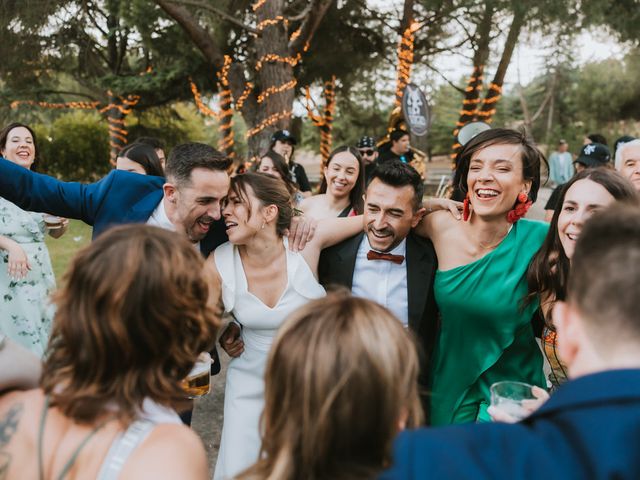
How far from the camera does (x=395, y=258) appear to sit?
2.86 meters

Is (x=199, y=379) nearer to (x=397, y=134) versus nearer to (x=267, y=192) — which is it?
(x=267, y=192)

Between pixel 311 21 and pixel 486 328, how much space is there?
9652 mm

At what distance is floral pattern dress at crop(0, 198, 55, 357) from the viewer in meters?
4.21

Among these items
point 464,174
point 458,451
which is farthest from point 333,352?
point 464,174

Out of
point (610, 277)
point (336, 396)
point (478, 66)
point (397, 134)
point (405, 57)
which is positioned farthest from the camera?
point (478, 66)

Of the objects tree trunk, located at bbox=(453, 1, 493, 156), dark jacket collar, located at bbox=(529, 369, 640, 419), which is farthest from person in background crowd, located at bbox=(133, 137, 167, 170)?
tree trunk, located at bbox=(453, 1, 493, 156)

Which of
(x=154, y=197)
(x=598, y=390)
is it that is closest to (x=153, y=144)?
(x=154, y=197)

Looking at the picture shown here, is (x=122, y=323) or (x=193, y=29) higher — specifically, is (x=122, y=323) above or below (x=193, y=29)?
below

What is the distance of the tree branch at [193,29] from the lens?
9.40 meters

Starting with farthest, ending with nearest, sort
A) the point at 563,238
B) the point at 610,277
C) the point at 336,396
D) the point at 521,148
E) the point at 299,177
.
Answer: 1. the point at 299,177
2. the point at 521,148
3. the point at 563,238
4. the point at 336,396
5. the point at 610,277

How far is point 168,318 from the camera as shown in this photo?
51.8 inches

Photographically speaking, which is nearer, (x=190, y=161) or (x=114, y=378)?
(x=114, y=378)

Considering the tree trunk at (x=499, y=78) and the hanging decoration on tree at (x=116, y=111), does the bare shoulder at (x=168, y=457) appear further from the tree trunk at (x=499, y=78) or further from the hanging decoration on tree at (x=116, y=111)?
the hanging decoration on tree at (x=116, y=111)

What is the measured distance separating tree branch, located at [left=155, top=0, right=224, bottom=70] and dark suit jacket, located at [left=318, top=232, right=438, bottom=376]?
26.1 ft
